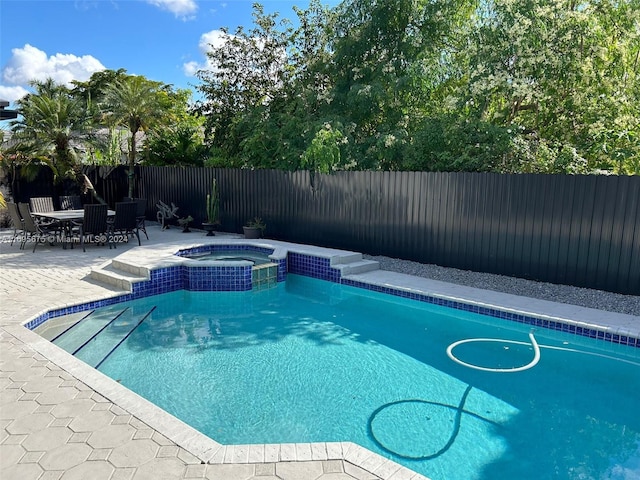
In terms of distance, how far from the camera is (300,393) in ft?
14.6

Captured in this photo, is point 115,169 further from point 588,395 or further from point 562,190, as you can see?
point 588,395

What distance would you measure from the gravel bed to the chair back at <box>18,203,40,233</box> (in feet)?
23.6

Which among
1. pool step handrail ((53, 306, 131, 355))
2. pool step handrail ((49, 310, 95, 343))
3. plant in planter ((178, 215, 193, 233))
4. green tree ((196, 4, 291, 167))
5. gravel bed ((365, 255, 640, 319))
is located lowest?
pool step handrail ((53, 306, 131, 355))

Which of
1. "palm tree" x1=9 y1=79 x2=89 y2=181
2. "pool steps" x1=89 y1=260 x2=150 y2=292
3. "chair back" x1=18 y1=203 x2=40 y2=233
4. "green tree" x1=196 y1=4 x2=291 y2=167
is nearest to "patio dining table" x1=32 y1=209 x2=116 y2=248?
"chair back" x1=18 y1=203 x2=40 y2=233

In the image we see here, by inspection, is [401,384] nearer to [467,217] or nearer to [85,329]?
[85,329]

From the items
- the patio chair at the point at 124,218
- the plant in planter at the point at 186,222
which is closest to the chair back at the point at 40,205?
the patio chair at the point at 124,218

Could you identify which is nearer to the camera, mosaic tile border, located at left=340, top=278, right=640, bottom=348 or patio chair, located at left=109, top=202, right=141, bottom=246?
mosaic tile border, located at left=340, top=278, right=640, bottom=348

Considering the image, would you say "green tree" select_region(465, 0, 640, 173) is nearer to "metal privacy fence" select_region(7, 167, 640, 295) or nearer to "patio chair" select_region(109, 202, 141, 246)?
"metal privacy fence" select_region(7, 167, 640, 295)

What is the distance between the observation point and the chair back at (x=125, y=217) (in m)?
9.99

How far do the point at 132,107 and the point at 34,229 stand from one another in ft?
19.7

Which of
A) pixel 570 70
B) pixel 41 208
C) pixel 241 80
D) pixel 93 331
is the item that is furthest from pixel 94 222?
pixel 570 70

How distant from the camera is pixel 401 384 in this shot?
15.3 feet

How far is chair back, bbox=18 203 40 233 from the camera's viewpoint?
32.1 feet

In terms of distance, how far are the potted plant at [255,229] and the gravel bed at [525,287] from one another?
11.5ft
